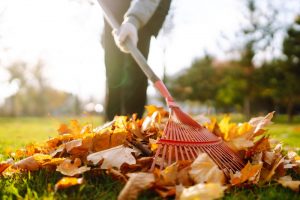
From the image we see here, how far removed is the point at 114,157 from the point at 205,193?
545mm

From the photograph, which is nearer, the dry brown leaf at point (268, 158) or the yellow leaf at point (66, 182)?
the yellow leaf at point (66, 182)

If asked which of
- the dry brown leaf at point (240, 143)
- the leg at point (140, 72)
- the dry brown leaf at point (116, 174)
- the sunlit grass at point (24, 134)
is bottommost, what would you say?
the sunlit grass at point (24, 134)

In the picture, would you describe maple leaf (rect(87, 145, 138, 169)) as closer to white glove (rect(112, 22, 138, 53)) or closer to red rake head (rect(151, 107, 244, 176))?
red rake head (rect(151, 107, 244, 176))

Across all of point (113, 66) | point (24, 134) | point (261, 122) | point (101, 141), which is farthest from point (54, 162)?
point (24, 134)

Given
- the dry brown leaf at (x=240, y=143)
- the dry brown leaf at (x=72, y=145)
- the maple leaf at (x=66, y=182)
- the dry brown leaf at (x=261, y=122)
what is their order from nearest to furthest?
the maple leaf at (x=66, y=182)
the dry brown leaf at (x=72, y=145)
the dry brown leaf at (x=240, y=143)
the dry brown leaf at (x=261, y=122)

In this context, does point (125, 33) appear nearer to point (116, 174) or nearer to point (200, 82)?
point (116, 174)

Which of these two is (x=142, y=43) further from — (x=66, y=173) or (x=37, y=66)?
(x=37, y=66)

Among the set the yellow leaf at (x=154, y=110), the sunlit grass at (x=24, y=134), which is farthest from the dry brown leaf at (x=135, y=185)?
the yellow leaf at (x=154, y=110)

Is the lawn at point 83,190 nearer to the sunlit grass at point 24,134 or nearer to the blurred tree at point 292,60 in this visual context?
the sunlit grass at point 24,134

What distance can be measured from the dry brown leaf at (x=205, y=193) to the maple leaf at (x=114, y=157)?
398 mm

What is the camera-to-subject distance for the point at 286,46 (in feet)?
58.7

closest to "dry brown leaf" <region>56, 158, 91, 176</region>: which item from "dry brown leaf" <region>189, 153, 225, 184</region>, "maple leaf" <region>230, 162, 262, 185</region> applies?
"dry brown leaf" <region>189, 153, 225, 184</region>

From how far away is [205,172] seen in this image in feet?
5.24

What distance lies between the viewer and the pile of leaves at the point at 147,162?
1.49 metres
